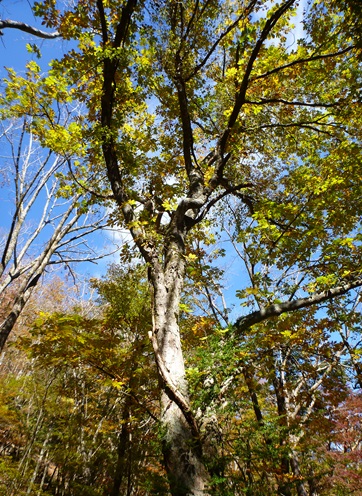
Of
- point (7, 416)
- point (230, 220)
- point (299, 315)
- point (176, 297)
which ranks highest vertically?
point (230, 220)

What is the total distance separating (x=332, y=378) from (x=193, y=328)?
410cm

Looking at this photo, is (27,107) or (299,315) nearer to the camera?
(299,315)

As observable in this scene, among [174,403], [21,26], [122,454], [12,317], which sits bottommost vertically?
[122,454]

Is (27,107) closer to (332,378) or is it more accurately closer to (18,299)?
(18,299)

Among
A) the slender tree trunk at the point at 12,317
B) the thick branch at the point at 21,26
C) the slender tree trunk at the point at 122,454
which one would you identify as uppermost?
A: the thick branch at the point at 21,26

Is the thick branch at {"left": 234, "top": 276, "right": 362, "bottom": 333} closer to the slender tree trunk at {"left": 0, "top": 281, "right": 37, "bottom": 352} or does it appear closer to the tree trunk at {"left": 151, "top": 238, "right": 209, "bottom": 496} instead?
the tree trunk at {"left": 151, "top": 238, "right": 209, "bottom": 496}

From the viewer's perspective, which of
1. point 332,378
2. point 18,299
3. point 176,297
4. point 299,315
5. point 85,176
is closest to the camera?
point 176,297

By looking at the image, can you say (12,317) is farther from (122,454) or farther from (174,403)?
(174,403)

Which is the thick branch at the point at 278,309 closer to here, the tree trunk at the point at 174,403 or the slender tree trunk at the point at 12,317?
the tree trunk at the point at 174,403

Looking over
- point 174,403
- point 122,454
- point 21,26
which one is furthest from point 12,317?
point 21,26

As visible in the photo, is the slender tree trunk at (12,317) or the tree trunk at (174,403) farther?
the slender tree trunk at (12,317)

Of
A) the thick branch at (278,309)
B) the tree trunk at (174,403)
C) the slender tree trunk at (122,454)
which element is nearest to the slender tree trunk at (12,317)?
the slender tree trunk at (122,454)

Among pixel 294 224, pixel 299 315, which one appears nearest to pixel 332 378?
pixel 299 315

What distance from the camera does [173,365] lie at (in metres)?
2.92
